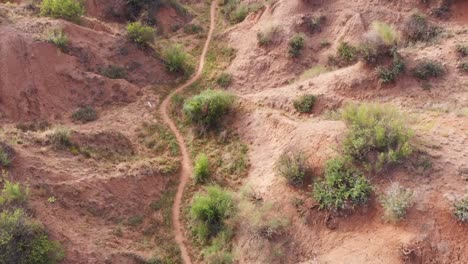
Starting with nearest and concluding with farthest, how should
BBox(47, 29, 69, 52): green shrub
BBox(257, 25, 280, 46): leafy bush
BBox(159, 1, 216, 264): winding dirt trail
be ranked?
BBox(159, 1, 216, 264): winding dirt trail < BBox(47, 29, 69, 52): green shrub < BBox(257, 25, 280, 46): leafy bush

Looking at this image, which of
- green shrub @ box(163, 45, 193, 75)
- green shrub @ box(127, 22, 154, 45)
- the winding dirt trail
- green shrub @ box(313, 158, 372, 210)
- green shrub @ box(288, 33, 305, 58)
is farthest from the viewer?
green shrub @ box(127, 22, 154, 45)

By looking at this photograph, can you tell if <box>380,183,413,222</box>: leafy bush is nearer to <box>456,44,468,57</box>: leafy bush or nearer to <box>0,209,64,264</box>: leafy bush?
<box>456,44,468,57</box>: leafy bush

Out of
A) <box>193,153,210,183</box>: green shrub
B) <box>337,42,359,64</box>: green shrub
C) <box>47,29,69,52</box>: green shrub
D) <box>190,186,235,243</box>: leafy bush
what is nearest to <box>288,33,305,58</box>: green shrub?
<box>337,42,359,64</box>: green shrub

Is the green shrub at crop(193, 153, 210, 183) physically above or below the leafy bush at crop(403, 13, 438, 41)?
below

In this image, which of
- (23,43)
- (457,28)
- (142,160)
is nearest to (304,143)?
(142,160)

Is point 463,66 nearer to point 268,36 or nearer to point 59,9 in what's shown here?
point 268,36

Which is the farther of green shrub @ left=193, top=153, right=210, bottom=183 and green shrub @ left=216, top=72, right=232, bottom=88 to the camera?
green shrub @ left=216, top=72, right=232, bottom=88

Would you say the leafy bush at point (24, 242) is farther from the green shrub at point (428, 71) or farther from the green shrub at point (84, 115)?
the green shrub at point (428, 71)

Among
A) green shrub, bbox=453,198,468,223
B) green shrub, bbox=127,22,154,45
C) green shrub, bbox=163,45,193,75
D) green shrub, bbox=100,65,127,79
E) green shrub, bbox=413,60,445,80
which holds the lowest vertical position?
green shrub, bbox=453,198,468,223
